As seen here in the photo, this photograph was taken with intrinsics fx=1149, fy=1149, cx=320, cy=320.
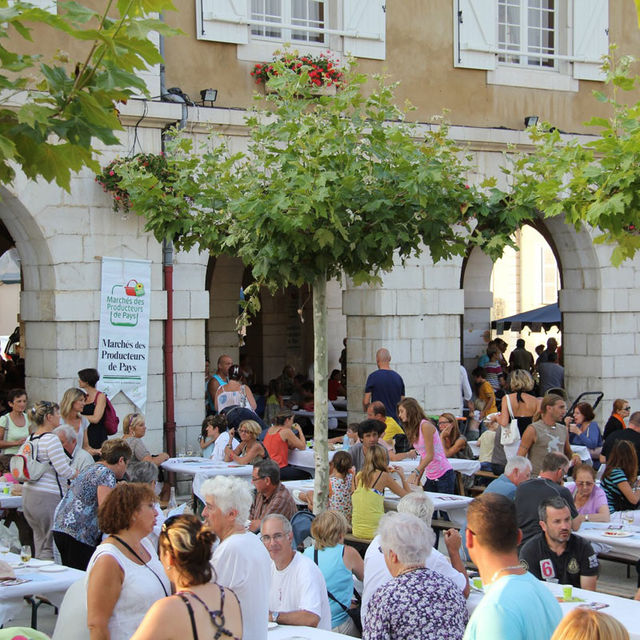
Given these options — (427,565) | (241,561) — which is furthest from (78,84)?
(427,565)

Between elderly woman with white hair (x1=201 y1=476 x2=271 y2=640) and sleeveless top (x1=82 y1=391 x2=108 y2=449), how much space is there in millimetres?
5522

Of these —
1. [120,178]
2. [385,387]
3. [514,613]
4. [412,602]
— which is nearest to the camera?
[514,613]

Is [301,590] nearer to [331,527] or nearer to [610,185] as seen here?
[331,527]

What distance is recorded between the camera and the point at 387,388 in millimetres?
13078

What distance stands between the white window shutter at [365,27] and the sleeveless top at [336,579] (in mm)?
8464

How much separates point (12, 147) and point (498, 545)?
2205 millimetres

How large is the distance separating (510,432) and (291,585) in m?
4.99

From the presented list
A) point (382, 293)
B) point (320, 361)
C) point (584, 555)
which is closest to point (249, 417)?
point (382, 293)

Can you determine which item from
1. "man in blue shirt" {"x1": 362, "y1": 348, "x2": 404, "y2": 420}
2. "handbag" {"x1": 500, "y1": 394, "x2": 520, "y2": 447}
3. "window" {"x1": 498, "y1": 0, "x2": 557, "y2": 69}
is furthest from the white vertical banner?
"window" {"x1": 498, "y1": 0, "x2": 557, "y2": 69}

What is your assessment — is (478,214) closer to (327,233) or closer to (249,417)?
(327,233)

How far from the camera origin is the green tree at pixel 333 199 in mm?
7832

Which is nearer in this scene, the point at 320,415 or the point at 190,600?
the point at 190,600

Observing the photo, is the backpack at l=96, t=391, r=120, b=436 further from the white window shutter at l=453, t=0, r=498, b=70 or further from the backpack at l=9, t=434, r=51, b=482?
the white window shutter at l=453, t=0, r=498, b=70

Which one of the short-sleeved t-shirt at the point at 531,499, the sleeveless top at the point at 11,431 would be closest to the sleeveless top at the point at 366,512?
the short-sleeved t-shirt at the point at 531,499
